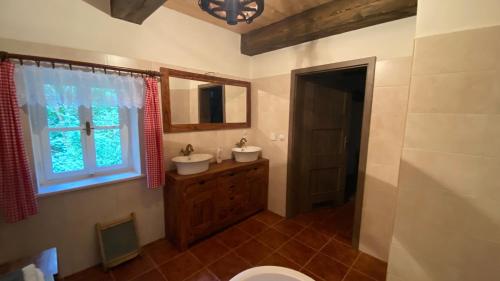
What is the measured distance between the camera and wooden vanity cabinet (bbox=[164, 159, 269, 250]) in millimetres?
2002

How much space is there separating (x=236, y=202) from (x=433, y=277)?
186cm

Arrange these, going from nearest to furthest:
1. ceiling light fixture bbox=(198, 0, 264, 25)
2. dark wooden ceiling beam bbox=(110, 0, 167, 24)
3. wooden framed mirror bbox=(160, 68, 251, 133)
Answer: ceiling light fixture bbox=(198, 0, 264, 25) < dark wooden ceiling beam bbox=(110, 0, 167, 24) < wooden framed mirror bbox=(160, 68, 251, 133)

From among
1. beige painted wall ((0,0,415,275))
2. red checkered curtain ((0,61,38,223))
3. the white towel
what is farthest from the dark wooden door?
red checkered curtain ((0,61,38,223))

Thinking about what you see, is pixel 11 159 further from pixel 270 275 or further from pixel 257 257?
pixel 257 257

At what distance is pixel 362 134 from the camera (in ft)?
6.52

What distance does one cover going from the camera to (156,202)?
2.16 m

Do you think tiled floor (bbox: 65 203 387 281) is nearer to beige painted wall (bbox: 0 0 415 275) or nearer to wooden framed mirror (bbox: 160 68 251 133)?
beige painted wall (bbox: 0 0 415 275)

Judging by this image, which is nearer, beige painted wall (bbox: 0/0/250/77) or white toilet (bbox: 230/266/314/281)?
white toilet (bbox: 230/266/314/281)

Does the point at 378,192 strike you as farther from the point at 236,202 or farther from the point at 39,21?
the point at 39,21

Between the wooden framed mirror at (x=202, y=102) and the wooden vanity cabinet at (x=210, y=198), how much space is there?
565 millimetres

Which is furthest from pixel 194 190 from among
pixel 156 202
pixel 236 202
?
pixel 236 202

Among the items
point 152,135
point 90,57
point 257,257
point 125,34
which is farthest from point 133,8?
point 257,257

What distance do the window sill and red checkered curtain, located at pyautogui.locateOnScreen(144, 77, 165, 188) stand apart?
0.19m

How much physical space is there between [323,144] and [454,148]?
1.88 meters
